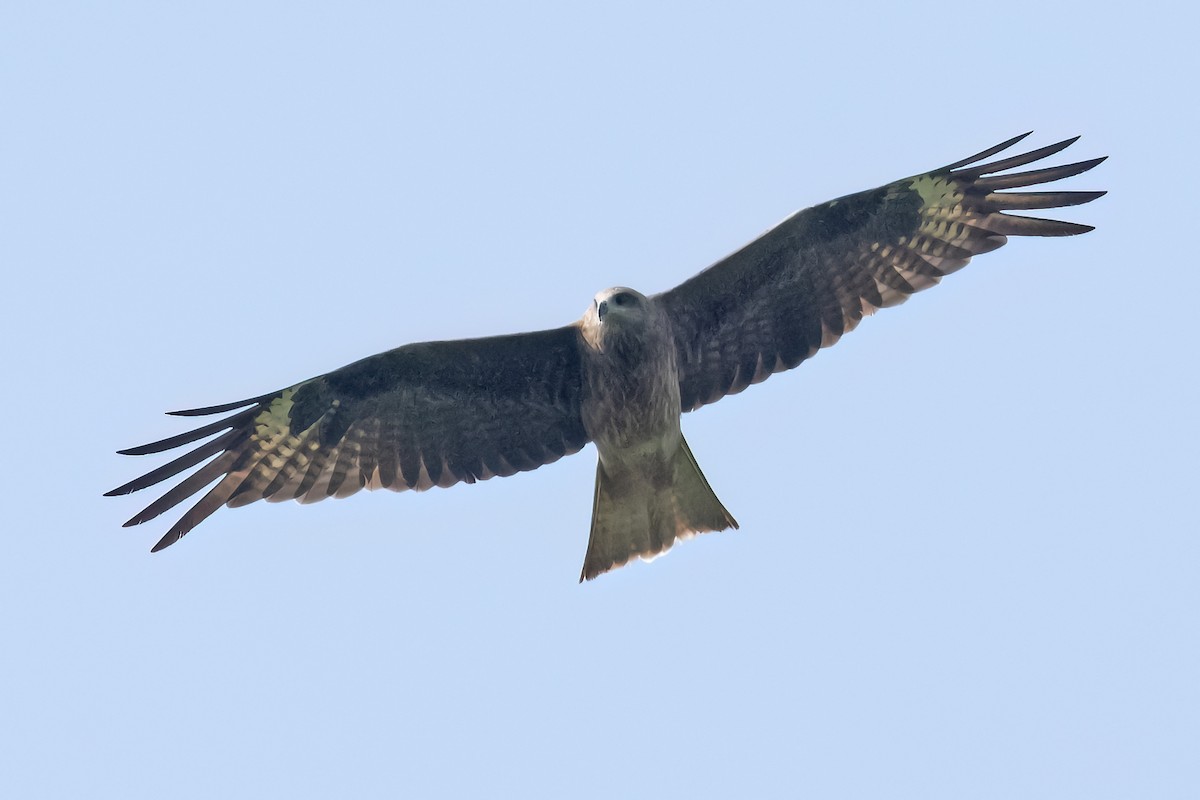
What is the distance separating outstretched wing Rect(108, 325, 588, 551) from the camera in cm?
939

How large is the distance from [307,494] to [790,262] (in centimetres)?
353

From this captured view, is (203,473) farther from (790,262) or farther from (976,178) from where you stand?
(976,178)

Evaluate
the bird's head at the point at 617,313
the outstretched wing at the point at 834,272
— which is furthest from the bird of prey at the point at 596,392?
the bird's head at the point at 617,313

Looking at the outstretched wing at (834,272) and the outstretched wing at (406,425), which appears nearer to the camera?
the outstretched wing at (406,425)

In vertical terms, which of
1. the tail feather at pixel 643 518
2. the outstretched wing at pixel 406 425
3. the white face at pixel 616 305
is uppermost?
the white face at pixel 616 305

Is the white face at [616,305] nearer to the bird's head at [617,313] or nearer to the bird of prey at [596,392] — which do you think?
the bird's head at [617,313]

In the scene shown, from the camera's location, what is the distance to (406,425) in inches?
379

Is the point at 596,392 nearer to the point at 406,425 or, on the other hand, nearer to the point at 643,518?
the point at 643,518

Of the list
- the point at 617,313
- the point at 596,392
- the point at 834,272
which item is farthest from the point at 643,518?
the point at 834,272

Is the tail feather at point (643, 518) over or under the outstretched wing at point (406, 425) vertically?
under

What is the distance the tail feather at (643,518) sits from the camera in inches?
379

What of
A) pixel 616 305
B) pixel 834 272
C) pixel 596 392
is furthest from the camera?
pixel 834 272

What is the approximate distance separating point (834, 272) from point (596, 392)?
5.91 ft

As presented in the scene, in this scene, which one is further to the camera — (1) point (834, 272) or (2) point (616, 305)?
(1) point (834, 272)
